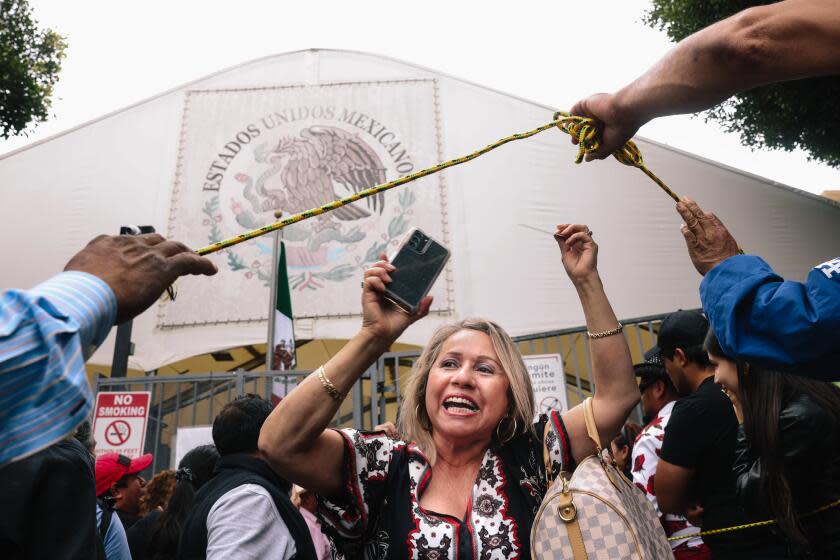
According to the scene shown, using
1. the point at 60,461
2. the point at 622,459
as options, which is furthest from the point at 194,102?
the point at 60,461

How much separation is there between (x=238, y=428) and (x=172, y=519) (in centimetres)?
101

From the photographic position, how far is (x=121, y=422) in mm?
6895

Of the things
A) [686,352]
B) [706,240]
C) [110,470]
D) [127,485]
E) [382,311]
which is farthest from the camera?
[127,485]

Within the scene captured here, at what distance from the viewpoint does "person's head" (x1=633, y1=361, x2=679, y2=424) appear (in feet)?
12.6

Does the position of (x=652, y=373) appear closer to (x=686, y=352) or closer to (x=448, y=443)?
(x=686, y=352)

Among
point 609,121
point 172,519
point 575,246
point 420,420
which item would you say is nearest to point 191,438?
Answer: point 172,519

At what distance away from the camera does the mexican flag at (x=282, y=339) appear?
730cm

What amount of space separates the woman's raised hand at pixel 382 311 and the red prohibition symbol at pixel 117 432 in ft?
18.8

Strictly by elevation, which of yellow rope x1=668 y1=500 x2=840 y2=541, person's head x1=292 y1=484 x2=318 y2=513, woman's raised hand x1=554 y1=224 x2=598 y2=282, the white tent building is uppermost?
the white tent building

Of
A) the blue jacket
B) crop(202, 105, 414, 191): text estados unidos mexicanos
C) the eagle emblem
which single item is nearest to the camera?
the blue jacket

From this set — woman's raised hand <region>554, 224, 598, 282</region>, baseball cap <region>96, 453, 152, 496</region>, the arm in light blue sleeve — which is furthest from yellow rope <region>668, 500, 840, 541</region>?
baseball cap <region>96, 453, 152, 496</region>

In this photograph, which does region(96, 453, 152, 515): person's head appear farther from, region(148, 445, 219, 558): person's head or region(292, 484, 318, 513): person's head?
region(292, 484, 318, 513): person's head

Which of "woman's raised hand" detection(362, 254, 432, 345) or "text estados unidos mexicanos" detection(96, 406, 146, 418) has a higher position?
"text estados unidos mexicanos" detection(96, 406, 146, 418)

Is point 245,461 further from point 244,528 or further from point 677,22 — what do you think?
point 677,22
